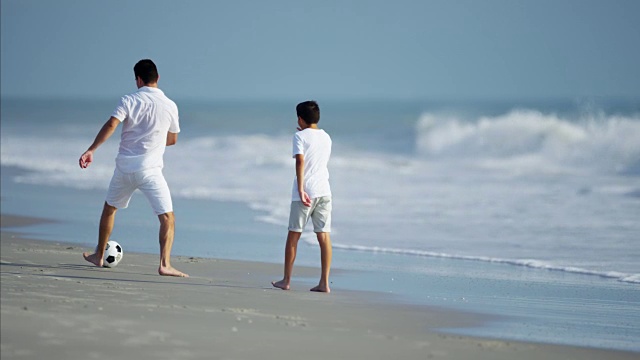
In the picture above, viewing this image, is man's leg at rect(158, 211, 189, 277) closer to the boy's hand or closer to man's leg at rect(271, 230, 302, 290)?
man's leg at rect(271, 230, 302, 290)

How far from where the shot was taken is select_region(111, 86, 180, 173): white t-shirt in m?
7.80

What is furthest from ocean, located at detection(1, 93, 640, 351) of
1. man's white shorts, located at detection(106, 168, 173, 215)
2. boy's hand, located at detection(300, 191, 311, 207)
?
man's white shorts, located at detection(106, 168, 173, 215)

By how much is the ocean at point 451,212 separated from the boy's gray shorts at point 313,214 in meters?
0.70

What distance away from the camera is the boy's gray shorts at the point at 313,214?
7840mm

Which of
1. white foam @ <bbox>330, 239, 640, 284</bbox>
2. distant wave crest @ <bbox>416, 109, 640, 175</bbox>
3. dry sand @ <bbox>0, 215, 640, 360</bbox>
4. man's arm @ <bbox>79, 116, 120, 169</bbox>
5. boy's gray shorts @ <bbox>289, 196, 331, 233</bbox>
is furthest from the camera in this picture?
distant wave crest @ <bbox>416, 109, 640, 175</bbox>

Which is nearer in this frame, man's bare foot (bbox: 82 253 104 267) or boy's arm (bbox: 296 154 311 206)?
boy's arm (bbox: 296 154 311 206)

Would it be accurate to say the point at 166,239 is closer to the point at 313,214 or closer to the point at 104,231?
the point at 104,231

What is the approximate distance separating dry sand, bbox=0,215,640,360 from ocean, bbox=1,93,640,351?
476 mm

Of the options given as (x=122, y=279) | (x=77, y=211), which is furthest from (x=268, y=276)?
(x=77, y=211)

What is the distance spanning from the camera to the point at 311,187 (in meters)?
7.83

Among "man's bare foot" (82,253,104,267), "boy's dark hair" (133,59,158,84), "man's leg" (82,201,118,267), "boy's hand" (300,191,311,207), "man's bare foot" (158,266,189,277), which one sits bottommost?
"man's bare foot" (158,266,189,277)

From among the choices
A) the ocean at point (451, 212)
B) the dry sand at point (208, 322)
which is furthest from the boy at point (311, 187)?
the ocean at point (451, 212)

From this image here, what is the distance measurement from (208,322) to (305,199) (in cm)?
188

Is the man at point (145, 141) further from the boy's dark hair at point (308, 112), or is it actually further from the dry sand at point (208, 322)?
the boy's dark hair at point (308, 112)
